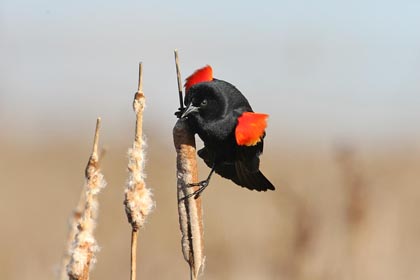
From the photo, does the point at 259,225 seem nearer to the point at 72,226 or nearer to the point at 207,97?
the point at 207,97

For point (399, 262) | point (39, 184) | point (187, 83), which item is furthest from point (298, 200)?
point (39, 184)

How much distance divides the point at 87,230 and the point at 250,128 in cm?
113

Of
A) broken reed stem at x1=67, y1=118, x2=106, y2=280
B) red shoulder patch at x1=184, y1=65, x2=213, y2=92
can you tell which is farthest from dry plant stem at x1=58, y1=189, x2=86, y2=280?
red shoulder patch at x1=184, y1=65, x2=213, y2=92

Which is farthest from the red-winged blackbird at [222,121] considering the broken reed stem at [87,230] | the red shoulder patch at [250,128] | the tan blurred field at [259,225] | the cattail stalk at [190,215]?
the broken reed stem at [87,230]

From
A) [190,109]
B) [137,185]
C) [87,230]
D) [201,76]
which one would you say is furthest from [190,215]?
[201,76]

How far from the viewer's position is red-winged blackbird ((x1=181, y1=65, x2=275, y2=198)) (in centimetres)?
220

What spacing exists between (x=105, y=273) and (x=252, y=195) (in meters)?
1.58

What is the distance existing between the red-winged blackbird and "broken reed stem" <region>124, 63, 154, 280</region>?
86 cm

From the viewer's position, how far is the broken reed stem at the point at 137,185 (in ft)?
4.00

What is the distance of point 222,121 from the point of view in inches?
89.5

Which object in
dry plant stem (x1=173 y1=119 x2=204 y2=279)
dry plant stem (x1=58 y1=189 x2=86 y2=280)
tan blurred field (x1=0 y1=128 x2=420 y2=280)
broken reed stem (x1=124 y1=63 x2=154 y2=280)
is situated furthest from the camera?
tan blurred field (x1=0 y1=128 x2=420 y2=280)

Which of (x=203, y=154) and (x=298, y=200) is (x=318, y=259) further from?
(x=203, y=154)

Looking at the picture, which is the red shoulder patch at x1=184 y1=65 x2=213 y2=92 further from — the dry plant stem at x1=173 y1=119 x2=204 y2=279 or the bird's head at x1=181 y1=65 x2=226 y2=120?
the dry plant stem at x1=173 y1=119 x2=204 y2=279

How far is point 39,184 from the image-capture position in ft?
18.6
